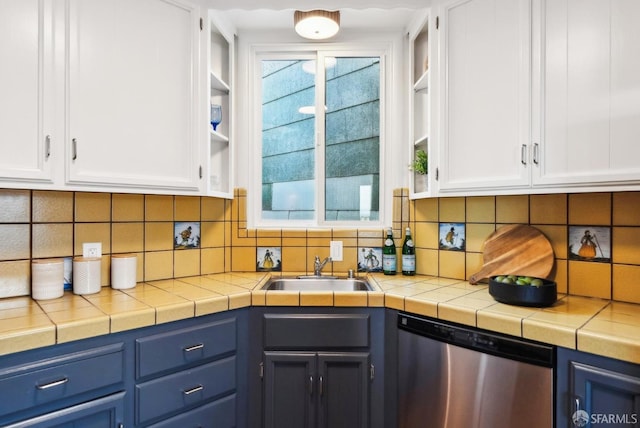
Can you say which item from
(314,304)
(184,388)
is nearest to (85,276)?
(184,388)

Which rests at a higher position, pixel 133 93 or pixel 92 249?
pixel 133 93

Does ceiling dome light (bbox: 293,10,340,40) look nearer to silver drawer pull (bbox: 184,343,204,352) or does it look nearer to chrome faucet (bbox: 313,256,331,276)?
chrome faucet (bbox: 313,256,331,276)

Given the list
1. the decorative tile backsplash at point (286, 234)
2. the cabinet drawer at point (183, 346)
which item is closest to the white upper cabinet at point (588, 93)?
the decorative tile backsplash at point (286, 234)

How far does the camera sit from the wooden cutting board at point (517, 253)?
1.55 m

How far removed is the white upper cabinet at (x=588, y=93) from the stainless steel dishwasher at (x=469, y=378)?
0.64 meters

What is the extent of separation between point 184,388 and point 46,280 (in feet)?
2.32

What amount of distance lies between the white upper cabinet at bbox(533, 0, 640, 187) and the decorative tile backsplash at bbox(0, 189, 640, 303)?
0.33m

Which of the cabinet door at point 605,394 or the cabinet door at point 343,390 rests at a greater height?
the cabinet door at point 605,394

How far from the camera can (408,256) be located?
1938 mm

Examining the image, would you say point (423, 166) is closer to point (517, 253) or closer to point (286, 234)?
point (517, 253)

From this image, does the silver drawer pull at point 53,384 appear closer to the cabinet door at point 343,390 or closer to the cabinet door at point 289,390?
the cabinet door at point 289,390

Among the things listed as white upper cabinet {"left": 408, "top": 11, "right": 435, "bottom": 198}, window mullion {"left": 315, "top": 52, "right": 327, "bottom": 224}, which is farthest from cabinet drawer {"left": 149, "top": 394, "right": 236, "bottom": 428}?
white upper cabinet {"left": 408, "top": 11, "right": 435, "bottom": 198}

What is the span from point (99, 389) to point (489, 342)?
133 centimetres

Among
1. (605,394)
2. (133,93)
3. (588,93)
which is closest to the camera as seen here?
(605,394)
